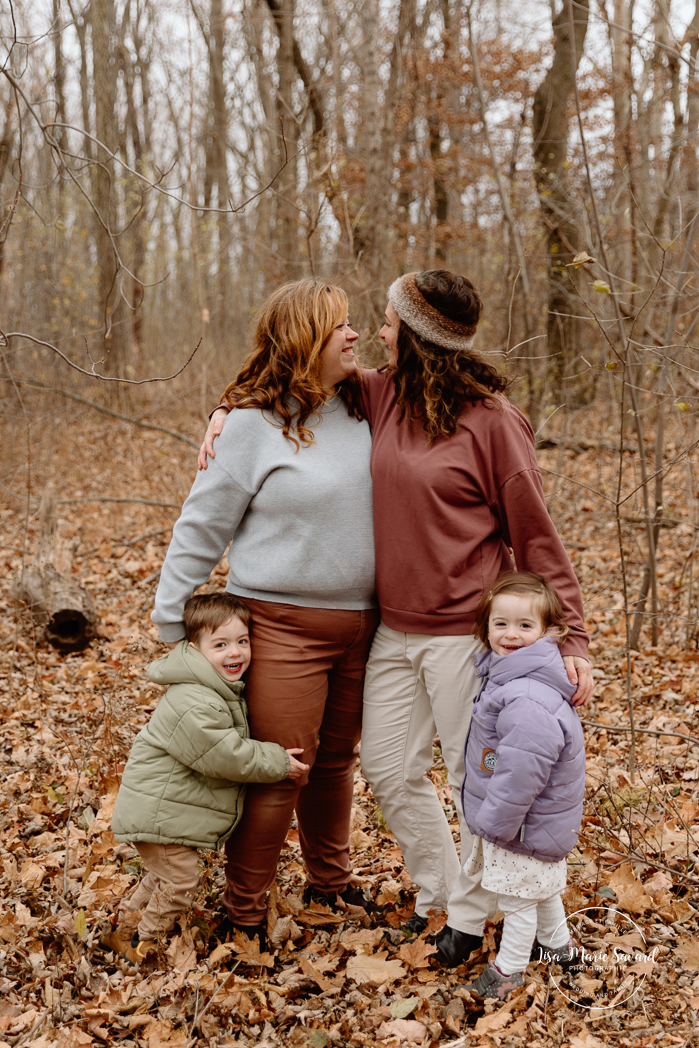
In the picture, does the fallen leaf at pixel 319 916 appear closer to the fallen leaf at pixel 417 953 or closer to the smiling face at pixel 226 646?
the fallen leaf at pixel 417 953

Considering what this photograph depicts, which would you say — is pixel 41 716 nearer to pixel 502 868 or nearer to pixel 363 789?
pixel 363 789

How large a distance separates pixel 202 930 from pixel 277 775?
2.41ft

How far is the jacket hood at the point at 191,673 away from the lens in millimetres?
2762

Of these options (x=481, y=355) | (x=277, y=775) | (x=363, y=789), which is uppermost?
(x=481, y=355)

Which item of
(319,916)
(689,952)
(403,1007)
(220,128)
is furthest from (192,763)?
(220,128)

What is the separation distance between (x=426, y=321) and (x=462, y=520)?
68 cm

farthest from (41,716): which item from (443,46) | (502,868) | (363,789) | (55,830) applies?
(443,46)

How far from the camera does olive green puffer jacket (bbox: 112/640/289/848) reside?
271cm

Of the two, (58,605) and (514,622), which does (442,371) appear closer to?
(514,622)

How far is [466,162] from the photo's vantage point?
16594mm

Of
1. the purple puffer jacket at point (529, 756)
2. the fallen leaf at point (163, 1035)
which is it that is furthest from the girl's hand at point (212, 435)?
the fallen leaf at point (163, 1035)

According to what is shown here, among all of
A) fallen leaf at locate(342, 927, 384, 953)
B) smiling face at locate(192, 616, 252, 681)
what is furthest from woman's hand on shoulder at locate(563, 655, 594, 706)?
fallen leaf at locate(342, 927, 384, 953)

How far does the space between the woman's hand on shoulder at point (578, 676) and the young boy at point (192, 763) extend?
96 centimetres

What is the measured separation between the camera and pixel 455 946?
283 centimetres
